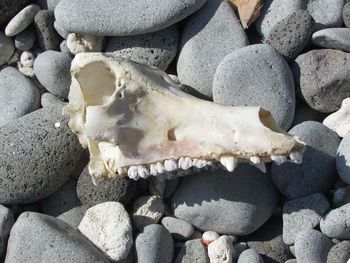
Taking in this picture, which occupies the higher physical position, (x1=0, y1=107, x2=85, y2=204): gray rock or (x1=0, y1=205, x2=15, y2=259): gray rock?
(x1=0, y1=107, x2=85, y2=204): gray rock

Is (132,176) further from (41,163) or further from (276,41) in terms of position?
(276,41)

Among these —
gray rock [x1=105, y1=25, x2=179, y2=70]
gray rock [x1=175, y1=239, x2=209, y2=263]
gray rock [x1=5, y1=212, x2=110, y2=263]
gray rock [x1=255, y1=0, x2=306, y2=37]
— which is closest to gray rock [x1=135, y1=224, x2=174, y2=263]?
gray rock [x1=175, y1=239, x2=209, y2=263]

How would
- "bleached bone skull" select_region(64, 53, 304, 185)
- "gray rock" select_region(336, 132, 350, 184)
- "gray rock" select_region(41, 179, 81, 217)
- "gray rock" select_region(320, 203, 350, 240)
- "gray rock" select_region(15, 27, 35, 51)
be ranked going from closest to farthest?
"bleached bone skull" select_region(64, 53, 304, 185)
"gray rock" select_region(320, 203, 350, 240)
"gray rock" select_region(336, 132, 350, 184)
"gray rock" select_region(41, 179, 81, 217)
"gray rock" select_region(15, 27, 35, 51)

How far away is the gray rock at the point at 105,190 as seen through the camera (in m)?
2.86

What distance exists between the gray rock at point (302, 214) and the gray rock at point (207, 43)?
2.20 ft

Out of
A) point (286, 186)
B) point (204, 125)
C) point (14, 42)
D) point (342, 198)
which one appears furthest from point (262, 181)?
point (14, 42)

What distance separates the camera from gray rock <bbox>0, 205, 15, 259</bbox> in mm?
2884

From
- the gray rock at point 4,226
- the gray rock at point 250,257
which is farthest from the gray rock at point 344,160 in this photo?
the gray rock at point 4,226

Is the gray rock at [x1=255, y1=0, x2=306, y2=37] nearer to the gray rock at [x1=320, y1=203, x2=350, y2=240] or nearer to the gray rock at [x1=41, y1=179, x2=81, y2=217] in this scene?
the gray rock at [x1=320, y1=203, x2=350, y2=240]

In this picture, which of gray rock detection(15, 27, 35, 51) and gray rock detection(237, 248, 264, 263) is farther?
gray rock detection(15, 27, 35, 51)

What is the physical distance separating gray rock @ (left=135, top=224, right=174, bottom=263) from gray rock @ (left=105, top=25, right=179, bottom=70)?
2.63 ft

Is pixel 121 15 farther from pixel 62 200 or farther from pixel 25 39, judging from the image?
pixel 62 200

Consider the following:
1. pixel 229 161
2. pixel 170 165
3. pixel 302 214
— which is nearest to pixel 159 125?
pixel 170 165

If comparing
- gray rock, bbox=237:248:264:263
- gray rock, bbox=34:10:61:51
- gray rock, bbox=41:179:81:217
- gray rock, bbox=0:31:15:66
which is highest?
gray rock, bbox=34:10:61:51
